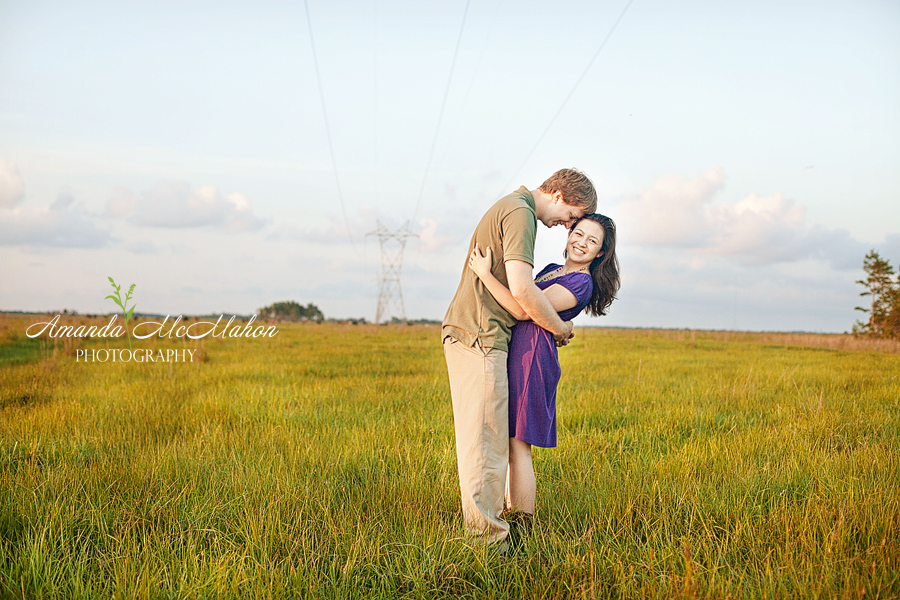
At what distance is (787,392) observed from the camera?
28.3ft

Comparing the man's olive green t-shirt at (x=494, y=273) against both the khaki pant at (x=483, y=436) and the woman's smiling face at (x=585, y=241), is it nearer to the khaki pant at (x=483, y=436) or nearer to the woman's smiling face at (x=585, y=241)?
the khaki pant at (x=483, y=436)

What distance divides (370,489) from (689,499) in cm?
220

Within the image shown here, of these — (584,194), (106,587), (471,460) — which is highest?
(584,194)

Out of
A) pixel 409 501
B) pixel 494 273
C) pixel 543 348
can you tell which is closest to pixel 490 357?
pixel 543 348

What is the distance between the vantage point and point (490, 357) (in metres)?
2.98

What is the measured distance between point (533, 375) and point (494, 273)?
62 centimetres

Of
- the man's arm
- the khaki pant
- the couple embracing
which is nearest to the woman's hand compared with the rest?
the couple embracing

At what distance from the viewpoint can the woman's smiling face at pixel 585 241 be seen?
309 centimetres

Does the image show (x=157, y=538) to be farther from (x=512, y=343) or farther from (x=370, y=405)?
(x=370, y=405)

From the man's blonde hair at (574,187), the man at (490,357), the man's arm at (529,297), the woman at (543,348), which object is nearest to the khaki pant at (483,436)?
the man at (490,357)

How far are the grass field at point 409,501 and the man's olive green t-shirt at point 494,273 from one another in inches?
44.4

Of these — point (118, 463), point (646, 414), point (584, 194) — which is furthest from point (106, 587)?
point (646, 414)

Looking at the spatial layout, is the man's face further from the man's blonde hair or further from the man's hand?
the man's hand

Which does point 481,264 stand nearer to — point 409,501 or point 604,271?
point 604,271
